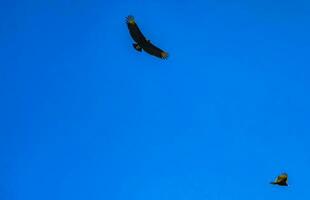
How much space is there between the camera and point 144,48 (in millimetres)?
6723

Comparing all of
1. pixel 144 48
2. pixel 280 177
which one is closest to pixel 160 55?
pixel 144 48

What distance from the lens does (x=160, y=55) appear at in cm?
691

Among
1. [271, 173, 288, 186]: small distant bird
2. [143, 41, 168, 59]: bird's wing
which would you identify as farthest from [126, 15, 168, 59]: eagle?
[271, 173, 288, 186]: small distant bird

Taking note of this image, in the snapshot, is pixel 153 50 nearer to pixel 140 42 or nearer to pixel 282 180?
pixel 140 42

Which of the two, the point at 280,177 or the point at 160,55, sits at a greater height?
the point at 160,55

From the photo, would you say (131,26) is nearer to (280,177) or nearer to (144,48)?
(144,48)

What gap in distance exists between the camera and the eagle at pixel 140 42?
6.44 m

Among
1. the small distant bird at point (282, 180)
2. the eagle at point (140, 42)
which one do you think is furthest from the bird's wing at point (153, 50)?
the small distant bird at point (282, 180)

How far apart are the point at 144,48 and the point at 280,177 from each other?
2.25m

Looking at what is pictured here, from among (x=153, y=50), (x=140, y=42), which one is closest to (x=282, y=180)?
(x=153, y=50)

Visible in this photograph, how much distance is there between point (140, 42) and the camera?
261 inches

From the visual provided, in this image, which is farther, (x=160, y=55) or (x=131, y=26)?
(x=160, y=55)

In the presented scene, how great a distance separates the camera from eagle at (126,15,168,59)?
6441 mm

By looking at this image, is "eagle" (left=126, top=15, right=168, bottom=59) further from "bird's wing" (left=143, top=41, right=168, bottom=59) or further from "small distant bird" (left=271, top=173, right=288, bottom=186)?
"small distant bird" (left=271, top=173, right=288, bottom=186)
